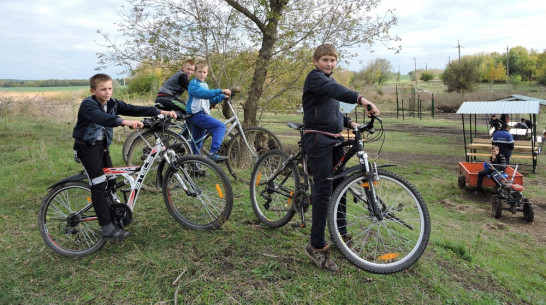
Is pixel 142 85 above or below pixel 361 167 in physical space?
above

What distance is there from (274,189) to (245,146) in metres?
1.94

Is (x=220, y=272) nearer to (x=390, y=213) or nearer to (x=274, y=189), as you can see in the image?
(x=274, y=189)

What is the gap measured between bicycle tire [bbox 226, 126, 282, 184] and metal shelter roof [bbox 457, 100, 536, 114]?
1165 centimetres

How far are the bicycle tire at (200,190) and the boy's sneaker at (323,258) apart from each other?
104cm

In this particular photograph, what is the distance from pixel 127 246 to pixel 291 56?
672 cm

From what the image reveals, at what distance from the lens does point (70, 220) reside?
3.76 m

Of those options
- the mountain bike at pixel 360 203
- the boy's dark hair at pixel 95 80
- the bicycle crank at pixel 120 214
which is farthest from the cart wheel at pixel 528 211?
the boy's dark hair at pixel 95 80

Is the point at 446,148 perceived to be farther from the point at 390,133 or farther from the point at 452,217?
the point at 452,217

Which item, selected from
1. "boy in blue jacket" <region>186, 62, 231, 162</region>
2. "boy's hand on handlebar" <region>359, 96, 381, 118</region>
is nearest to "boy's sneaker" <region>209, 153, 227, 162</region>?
"boy in blue jacket" <region>186, 62, 231, 162</region>

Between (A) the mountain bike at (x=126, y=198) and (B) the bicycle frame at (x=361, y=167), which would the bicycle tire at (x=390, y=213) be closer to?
(B) the bicycle frame at (x=361, y=167)

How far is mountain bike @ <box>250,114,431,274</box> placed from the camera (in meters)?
2.85

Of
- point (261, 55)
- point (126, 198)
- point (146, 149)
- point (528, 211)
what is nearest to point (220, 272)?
point (126, 198)

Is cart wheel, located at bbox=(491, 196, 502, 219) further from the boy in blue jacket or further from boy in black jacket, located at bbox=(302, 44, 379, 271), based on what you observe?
boy in black jacket, located at bbox=(302, 44, 379, 271)

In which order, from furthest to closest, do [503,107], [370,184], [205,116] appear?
[503,107] < [205,116] < [370,184]
